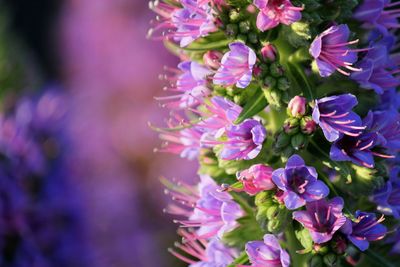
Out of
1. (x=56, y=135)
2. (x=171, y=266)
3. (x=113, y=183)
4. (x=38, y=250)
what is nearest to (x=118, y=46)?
(x=113, y=183)

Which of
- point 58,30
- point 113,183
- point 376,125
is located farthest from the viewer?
point 58,30

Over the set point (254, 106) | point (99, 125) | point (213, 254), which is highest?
point (254, 106)

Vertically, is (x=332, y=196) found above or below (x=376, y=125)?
below

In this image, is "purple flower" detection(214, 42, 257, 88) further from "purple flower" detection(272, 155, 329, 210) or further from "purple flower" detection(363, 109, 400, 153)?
"purple flower" detection(363, 109, 400, 153)

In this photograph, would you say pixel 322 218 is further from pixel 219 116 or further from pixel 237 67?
pixel 237 67

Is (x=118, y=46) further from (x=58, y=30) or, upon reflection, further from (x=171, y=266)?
(x=171, y=266)

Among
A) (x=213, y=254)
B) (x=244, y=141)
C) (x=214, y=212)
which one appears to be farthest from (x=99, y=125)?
(x=244, y=141)

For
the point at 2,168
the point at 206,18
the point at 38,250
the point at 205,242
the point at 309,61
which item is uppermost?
the point at 206,18
